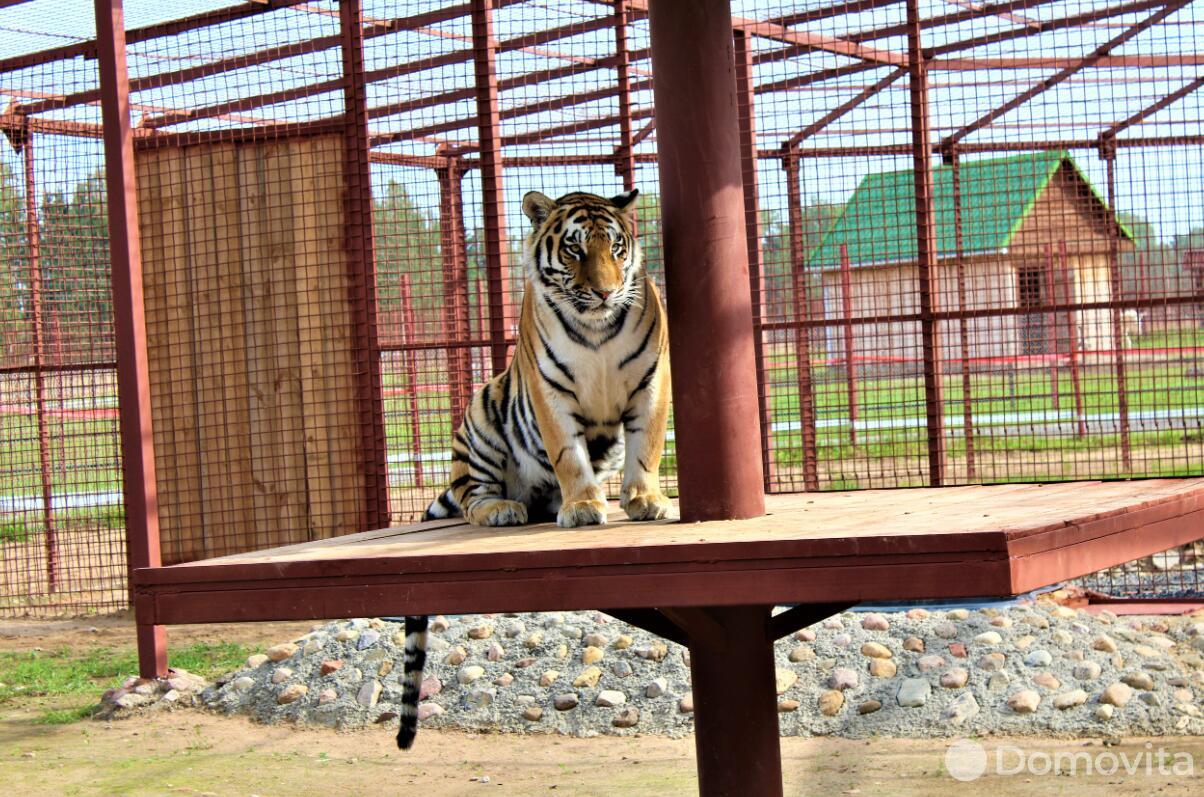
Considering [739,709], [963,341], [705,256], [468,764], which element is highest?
[705,256]

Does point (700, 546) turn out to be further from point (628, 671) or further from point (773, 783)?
point (628, 671)

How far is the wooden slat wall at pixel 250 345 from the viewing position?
714 centimetres

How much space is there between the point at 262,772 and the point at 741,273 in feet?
11.5

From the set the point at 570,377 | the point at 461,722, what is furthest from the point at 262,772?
the point at 570,377

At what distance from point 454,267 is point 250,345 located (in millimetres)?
1857

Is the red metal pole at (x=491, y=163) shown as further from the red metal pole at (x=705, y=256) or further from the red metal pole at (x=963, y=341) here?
the red metal pole at (x=705, y=256)

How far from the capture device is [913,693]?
579cm

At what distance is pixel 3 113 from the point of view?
8.66m

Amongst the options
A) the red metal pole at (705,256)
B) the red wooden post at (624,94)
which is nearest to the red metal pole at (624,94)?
the red wooden post at (624,94)

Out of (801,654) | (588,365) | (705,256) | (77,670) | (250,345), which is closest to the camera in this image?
(705,256)

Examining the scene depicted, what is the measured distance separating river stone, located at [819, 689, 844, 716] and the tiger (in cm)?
234

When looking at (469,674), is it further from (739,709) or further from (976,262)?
(976,262)

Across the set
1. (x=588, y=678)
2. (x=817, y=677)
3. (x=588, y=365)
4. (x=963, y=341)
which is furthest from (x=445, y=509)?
(x=963, y=341)

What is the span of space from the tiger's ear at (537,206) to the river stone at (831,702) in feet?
9.44
